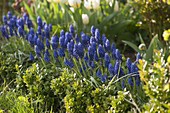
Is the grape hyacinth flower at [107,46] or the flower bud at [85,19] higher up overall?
the flower bud at [85,19]

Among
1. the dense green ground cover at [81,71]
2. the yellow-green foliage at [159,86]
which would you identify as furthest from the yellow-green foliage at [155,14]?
the yellow-green foliage at [159,86]

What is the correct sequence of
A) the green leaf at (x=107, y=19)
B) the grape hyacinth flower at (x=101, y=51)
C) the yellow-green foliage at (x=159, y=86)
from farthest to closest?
the green leaf at (x=107, y=19) → the grape hyacinth flower at (x=101, y=51) → the yellow-green foliage at (x=159, y=86)

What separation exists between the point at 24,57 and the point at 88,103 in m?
1.33

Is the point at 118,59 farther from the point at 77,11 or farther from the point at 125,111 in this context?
the point at 77,11

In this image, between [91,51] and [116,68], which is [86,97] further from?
A: [91,51]

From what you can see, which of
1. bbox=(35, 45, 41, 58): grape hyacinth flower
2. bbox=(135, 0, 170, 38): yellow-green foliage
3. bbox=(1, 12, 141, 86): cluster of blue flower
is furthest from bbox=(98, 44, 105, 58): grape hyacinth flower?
bbox=(135, 0, 170, 38): yellow-green foliage

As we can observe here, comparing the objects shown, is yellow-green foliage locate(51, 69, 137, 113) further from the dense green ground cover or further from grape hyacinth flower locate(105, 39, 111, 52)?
grape hyacinth flower locate(105, 39, 111, 52)

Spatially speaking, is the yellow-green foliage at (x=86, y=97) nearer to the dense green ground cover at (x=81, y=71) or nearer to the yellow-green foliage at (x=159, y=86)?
the dense green ground cover at (x=81, y=71)

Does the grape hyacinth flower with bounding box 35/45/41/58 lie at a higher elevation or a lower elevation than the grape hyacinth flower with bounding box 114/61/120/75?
higher

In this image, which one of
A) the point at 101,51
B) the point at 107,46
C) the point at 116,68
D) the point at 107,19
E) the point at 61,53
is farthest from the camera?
the point at 107,19

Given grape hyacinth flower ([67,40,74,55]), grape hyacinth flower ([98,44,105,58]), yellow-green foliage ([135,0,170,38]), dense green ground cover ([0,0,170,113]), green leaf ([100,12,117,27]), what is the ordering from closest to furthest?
1. dense green ground cover ([0,0,170,113])
2. grape hyacinth flower ([98,44,105,58])
3. grape hyacinth flower ([67,40,74,55])
4. yellow-green foliage ([135,0,170,38])
5. green leaf ([100,12,117,27])

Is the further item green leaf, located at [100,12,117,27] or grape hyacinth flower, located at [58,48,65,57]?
green leaf, located at [100,12,117,27]

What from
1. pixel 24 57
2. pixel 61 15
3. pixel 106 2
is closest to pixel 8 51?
pixel 24 57

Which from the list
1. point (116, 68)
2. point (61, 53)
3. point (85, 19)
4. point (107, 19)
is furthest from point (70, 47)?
point (107, 19)
